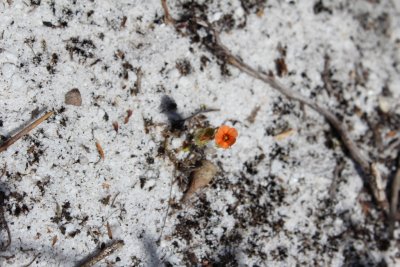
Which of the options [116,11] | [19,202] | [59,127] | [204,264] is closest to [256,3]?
[116,11]

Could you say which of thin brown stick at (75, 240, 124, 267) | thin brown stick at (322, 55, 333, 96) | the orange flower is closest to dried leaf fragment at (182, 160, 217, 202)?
the orange flower

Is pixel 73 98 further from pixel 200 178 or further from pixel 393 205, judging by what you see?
pixel 393 205

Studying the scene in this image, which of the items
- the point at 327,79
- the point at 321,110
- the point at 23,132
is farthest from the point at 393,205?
the point at 23,132

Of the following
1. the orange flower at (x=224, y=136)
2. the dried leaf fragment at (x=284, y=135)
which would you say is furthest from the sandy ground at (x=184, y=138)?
the orange flower at (x=224, y=136)

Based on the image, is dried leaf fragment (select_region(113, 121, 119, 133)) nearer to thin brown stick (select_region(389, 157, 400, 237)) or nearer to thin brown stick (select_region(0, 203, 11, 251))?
thin brown stick (select_region(0, 203, 11, 251))

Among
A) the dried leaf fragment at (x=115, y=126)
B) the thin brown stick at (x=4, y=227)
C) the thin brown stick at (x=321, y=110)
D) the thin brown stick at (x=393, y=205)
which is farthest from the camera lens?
the thin brown stick at (x=393, y=205)

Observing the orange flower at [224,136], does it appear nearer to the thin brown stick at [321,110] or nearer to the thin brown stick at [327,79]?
the thin brown stick at [321,110]

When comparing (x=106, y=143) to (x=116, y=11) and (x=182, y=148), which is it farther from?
Result: (x=116, y=11)
